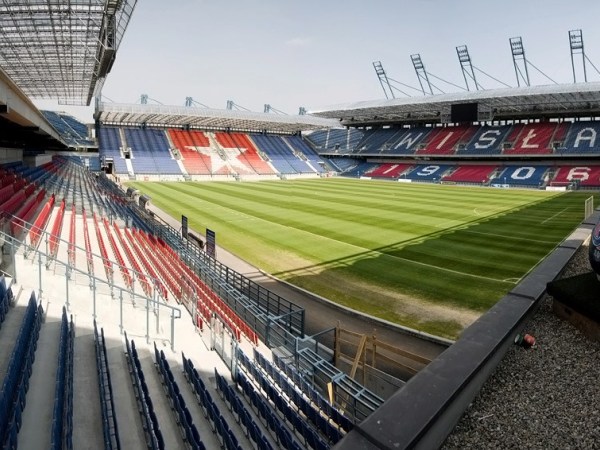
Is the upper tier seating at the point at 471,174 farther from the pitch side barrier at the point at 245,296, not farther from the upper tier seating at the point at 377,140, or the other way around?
the pitch side barrier at the point at 245,296

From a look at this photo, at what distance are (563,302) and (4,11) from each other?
80.9ft

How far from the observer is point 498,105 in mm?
59469

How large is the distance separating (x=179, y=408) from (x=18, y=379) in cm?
237

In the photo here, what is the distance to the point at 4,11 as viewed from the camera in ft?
62.2

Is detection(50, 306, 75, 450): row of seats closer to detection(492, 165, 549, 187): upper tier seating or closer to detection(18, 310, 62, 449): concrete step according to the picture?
detection(18, 310, 62, 449): concrete step

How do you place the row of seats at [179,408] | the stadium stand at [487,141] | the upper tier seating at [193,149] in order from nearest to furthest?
the row of seats at [179,408] < the stadium stand at [487,141] < the upper tier seating at [193,149]

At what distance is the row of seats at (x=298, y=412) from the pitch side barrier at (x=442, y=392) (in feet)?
4.35

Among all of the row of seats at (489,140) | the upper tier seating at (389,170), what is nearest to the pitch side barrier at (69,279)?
the row of seats at (489,140)

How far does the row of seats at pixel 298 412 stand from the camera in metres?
6.04

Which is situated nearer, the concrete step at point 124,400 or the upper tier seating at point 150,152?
the concrete step at point 124,400

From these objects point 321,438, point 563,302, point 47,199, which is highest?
point 47,199

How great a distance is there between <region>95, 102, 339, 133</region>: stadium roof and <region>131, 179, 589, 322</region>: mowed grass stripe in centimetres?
2875

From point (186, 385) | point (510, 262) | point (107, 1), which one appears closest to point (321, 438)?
point (186, 385)

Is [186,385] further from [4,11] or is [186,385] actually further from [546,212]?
[546,212]
